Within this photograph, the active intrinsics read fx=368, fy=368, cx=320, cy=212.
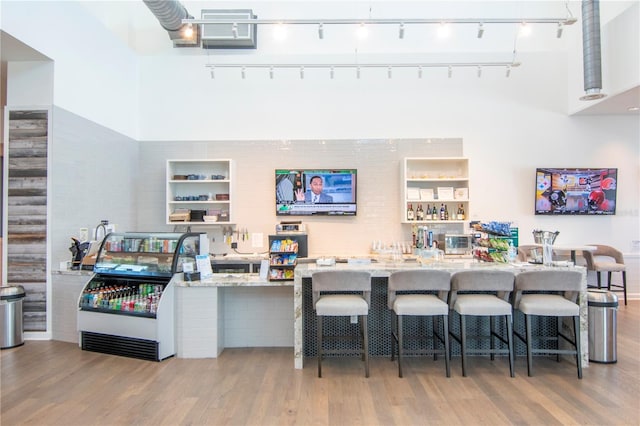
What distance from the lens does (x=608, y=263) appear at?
19.4ft

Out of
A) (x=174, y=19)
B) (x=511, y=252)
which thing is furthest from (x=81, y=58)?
(x=511, y=252)

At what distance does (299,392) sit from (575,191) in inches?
229

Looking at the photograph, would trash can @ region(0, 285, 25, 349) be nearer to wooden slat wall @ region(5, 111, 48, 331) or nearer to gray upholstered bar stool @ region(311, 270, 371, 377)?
wooden slat wall @ region(5, 111, 48, 331)

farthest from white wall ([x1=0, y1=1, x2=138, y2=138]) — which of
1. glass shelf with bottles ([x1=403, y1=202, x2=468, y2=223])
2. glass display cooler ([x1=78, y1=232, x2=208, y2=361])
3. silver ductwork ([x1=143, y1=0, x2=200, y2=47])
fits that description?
glass shelf with bottles ([x1=403, y1=202, x2=468, y2=223])

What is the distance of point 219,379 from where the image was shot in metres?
3.31

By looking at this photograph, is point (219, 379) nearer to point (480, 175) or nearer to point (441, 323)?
point (441, 323)

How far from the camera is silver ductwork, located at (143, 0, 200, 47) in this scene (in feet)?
16.7

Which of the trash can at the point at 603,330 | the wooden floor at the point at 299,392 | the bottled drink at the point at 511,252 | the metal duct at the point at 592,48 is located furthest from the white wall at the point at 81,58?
the metal duct at the point at 592,48

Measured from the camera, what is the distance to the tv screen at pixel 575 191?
6.21 m

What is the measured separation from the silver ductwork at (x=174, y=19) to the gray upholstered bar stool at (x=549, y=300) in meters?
5.59

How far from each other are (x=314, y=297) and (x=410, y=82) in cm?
443

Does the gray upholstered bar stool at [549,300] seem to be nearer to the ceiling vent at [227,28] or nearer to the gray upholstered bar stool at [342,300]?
the gray upholstered bar stool at [342,300]

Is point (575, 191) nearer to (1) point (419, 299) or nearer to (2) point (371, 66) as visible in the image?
(2) point (371, 66)

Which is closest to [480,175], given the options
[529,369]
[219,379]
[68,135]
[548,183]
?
[548,183]
